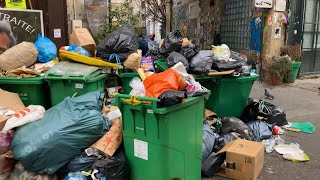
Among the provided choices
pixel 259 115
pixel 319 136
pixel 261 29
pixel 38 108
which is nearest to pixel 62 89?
pixel 38 108

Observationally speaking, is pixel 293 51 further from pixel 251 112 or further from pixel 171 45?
pixel 171 45

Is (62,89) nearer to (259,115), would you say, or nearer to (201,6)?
(259,115)

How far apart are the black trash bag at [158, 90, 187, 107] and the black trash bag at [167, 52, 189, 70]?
4.97 feet

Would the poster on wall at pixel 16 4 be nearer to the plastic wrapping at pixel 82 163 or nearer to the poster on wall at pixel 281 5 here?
the plastic wrapping at pixel 82 163

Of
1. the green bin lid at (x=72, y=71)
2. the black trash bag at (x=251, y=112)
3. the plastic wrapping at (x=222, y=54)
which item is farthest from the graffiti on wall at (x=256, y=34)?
the green bin lid at (x=72, y=71)

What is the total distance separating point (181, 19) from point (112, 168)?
1135 cm

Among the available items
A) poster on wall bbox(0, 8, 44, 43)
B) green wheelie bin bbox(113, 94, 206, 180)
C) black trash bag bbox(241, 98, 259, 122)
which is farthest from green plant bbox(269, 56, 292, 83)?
green wheelie bin bbox(113, 94, 206, 180)

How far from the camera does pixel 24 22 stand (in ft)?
19.9

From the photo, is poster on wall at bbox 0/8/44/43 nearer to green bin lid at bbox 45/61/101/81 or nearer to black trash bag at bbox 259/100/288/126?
green bin lid at bbox 45/61/101/81

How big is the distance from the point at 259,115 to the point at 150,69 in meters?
1.78

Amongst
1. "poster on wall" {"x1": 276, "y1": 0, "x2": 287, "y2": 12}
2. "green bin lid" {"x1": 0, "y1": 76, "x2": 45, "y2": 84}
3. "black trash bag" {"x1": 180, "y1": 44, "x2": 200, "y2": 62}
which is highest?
"poster on wall" {"x1": 276, "y1": 0, "x2": 287, "y2": 12}

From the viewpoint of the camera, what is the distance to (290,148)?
13.1 ft

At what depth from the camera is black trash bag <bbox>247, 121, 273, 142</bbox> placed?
13.8 ft

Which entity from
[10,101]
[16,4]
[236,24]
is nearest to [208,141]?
[10,101]
